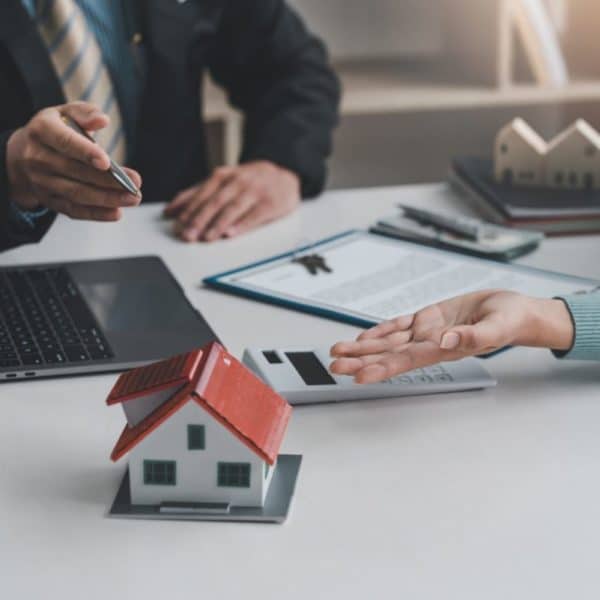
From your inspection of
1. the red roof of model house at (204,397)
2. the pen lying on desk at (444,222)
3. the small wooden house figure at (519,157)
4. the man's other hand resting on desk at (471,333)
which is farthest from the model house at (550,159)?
the red roof of model house at (204,397)

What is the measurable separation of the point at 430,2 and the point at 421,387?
194cm

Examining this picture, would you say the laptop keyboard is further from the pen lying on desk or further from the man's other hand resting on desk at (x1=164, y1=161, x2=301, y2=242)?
the pen lying on desk

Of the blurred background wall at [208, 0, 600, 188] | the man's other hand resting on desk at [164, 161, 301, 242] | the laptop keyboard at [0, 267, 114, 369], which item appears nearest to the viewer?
the laptop keyboard at [0, 267, 114, 369]

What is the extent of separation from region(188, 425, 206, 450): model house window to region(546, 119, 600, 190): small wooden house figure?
908 mm

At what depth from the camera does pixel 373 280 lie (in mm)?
1197

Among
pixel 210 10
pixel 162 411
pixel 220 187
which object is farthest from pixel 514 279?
pixel 210 10

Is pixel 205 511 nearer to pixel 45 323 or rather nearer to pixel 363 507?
pixel 363 507

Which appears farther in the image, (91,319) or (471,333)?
(91,319)

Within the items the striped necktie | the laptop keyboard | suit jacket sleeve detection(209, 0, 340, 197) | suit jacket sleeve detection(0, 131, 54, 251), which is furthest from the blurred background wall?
the laptop keyboard

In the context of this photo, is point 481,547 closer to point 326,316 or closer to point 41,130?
point 326,316

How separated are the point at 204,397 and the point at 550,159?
921 millimetres

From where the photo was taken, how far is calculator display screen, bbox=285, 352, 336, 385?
3.07ft

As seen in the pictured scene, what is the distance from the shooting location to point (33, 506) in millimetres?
769

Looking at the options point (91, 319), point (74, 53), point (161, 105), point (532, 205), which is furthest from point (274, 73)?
point (91, 319)
